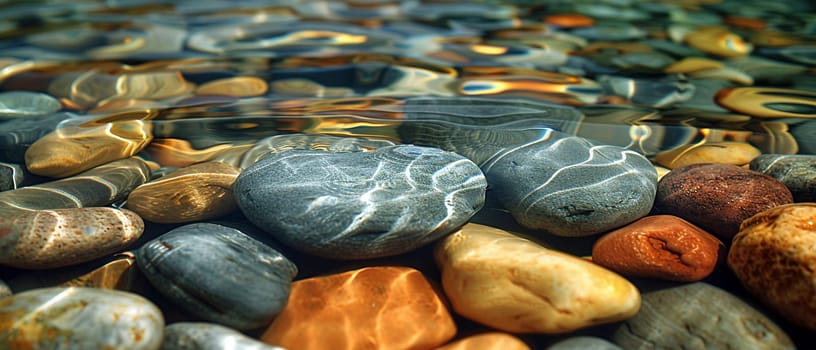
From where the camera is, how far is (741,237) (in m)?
2.41

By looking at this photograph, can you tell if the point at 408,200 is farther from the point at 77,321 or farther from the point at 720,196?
the point at 720,196

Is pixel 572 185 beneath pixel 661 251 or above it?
above

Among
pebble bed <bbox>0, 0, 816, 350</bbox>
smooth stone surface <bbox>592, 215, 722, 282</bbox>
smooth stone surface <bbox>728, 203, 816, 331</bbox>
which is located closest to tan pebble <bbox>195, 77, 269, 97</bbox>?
pebble bed <bbox>0, 0, 816, 350</bbox>

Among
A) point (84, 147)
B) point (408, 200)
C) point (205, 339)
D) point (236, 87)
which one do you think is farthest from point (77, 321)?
point (236, 87)

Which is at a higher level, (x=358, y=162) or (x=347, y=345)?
(x=358, y=162)

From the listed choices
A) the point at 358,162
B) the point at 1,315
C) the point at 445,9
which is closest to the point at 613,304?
the point at 358,162

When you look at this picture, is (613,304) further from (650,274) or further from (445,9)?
(445,9)

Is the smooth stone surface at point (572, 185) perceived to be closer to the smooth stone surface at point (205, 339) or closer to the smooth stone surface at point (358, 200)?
the smooth stone surface at point (358, 200)

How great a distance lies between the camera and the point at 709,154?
341cm

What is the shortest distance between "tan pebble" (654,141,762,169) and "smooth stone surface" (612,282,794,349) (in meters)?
1.21

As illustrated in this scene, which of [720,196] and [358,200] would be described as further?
[720,196]

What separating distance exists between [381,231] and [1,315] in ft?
5.01

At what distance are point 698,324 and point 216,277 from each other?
206 centimetres

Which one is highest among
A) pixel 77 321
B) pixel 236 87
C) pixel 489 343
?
pixel 236 87
